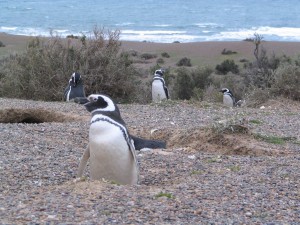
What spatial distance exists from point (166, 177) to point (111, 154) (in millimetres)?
574

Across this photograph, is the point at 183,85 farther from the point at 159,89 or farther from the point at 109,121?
the point at 109,121

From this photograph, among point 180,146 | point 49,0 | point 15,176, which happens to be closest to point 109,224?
point 15,176

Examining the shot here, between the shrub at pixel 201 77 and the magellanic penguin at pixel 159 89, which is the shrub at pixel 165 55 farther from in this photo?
the magellanic penguin at pixel 159 89

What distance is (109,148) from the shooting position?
529 cm

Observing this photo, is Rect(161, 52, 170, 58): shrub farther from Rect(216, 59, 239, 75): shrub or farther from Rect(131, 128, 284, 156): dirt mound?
Rect(131, 128, 284, 156): dirt mound

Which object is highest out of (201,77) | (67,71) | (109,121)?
(109,121)

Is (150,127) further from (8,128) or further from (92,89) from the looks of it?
(92,89)

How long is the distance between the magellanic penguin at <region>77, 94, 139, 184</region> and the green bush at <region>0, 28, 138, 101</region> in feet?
24.9

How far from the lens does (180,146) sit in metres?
7.46

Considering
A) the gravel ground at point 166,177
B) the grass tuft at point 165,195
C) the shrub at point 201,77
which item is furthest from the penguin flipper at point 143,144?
the shrub at point 201,77

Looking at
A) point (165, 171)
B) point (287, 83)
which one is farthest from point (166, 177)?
point (287, 83)

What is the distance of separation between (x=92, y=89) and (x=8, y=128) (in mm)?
5449

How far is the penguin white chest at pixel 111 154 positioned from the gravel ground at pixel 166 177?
7.3 inches

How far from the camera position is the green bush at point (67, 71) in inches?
515
